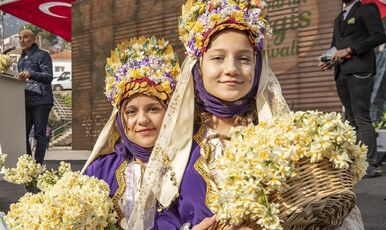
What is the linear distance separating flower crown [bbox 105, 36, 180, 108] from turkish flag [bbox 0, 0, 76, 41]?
31.4 feet

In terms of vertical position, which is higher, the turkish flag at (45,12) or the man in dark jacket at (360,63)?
the turkish flag at (45,12)

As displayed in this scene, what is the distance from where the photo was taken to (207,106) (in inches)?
101

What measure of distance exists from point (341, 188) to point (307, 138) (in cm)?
19

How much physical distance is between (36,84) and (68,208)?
475 centimetres

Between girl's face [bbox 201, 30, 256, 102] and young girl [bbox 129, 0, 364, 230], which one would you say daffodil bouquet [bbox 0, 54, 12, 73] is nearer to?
young girl [bbox 129, 0, 364, 230]

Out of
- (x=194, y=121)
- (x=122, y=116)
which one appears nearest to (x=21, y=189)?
(x=122, y=116)

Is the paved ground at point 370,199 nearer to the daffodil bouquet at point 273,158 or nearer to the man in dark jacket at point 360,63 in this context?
the man in dark jacket at point 360,63

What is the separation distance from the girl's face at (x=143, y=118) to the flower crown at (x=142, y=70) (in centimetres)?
4

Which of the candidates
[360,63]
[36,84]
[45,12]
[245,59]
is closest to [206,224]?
[245,59]

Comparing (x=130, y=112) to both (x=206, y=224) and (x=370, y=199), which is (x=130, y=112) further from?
(x=370, y=199)

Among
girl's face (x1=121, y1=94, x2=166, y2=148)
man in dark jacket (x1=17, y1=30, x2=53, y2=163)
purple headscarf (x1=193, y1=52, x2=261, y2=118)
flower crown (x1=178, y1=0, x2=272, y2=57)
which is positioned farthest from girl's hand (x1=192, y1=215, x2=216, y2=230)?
man in dark jacket (x1=17, y1=30, x2=53, y2=163)

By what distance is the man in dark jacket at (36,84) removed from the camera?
6453 millimetres

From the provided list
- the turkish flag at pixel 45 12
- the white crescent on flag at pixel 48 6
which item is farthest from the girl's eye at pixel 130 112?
the white crescent on flag at pixel 48 6

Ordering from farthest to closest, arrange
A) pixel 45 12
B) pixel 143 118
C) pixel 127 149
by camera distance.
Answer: pixel 45 12, pixel 127 149, pixel 143 118
